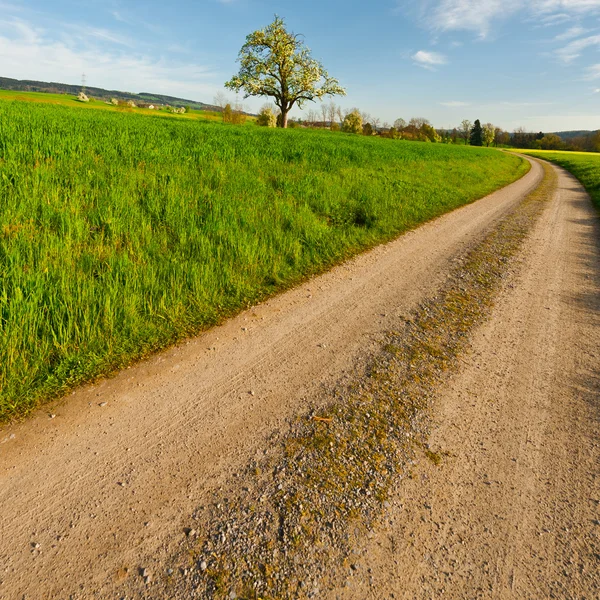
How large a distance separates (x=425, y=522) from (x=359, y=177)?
1028 cm

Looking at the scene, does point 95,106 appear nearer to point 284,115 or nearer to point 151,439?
point 284,115

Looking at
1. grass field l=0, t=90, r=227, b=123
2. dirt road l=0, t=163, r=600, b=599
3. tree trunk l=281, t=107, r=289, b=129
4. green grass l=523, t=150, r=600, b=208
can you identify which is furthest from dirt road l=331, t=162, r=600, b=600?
tree trunk l=281, t=107, r=289, b=129

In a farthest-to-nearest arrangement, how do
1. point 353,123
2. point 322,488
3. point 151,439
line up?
point 353,123 < point 151,439 < point 322,488

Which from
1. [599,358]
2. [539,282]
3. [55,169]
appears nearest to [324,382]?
[599,358]

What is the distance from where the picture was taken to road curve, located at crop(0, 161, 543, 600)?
6.13ft

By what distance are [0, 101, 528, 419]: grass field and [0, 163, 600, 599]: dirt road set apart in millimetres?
424

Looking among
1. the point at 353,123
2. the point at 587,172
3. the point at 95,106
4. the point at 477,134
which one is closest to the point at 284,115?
the point at 95,106

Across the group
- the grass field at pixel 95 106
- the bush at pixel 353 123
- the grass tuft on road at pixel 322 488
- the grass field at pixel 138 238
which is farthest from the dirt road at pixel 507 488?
the bush at pixel 353 123

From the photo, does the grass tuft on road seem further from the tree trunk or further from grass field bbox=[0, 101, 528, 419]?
the tree trunk

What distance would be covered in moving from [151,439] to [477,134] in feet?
436

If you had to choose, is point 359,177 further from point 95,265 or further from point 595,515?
point 595,515

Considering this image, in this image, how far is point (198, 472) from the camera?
236 cm

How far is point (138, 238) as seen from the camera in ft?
16.8

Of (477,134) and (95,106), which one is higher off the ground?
(477,134)
